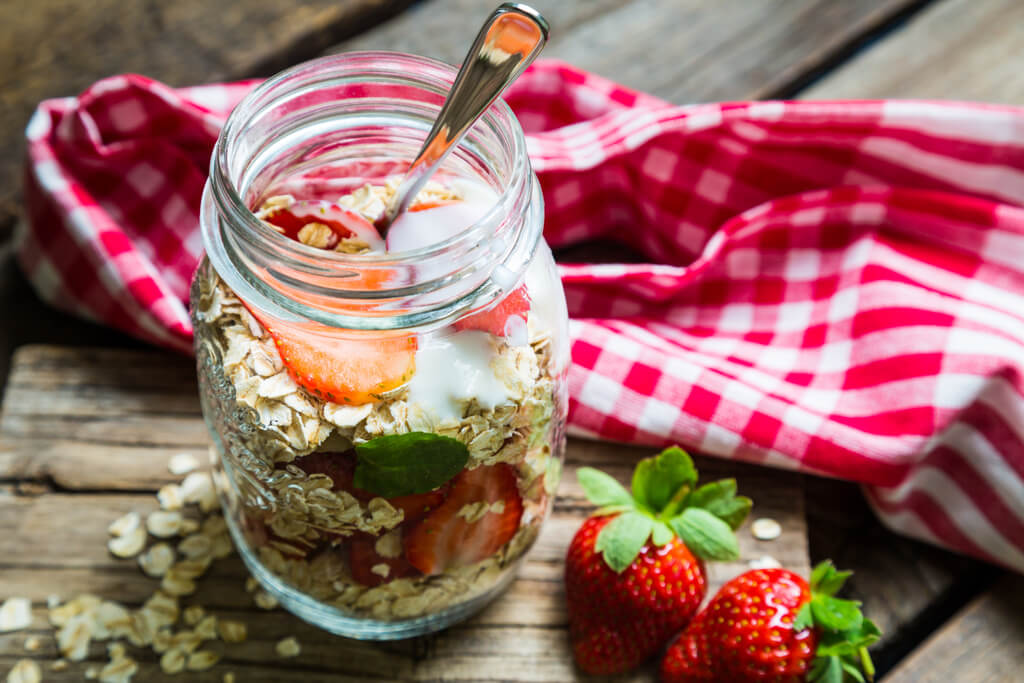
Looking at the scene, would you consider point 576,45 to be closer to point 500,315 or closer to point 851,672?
point 500,315

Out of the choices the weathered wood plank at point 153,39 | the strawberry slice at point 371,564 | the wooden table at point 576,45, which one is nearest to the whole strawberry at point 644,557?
the strawberry slice at point 371,564

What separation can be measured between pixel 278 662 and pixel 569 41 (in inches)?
27.5

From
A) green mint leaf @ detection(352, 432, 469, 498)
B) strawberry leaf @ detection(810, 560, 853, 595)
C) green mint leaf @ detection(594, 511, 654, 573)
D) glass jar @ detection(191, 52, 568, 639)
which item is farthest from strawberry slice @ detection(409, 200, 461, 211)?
strawberry leaf @ detection(810, 560, 853, 595)

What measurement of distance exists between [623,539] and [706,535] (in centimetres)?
6

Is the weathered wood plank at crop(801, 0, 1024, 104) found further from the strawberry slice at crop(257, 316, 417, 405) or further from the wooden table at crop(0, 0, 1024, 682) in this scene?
the strawberry slice at crop(257, 316, 417, 405)

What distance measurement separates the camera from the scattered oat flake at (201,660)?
Result: 71 centimetres

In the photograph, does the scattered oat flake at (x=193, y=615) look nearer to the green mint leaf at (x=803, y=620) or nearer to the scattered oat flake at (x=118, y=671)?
the scattered oat flake at (x=118, y=671)

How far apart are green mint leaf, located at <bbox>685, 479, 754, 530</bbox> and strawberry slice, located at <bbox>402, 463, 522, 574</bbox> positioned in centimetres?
14

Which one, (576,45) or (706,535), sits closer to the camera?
(706,535)

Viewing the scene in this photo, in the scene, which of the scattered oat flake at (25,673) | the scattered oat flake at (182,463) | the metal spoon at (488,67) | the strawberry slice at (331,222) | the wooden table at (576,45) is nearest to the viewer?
the metal spoon at (488,67)

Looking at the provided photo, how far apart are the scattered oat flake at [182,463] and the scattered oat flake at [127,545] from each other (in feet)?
0.19

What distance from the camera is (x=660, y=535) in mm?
687

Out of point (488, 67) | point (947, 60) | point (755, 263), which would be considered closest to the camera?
point (488, 67)

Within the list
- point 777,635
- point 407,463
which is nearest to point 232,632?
point 407,463
